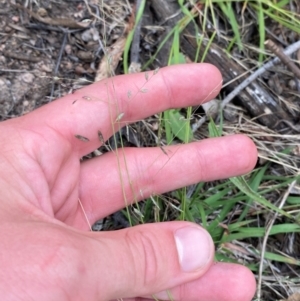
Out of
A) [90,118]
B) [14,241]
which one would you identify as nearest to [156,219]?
[90,118]

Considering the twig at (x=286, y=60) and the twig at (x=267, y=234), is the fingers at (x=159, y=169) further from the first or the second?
the twig at (x=286, y=60)

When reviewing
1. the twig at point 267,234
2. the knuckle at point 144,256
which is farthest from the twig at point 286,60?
the knuckle at point 144,256

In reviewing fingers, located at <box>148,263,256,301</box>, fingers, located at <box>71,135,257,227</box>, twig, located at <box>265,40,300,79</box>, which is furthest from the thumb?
twig, located at <box>265,40,300,79</box>

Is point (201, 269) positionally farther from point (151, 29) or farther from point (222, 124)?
point (151, 29)

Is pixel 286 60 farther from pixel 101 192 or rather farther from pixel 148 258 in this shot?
pixel 148 258

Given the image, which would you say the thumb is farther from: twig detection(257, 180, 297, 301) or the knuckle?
twig detection(257, 180, 297, 301)
